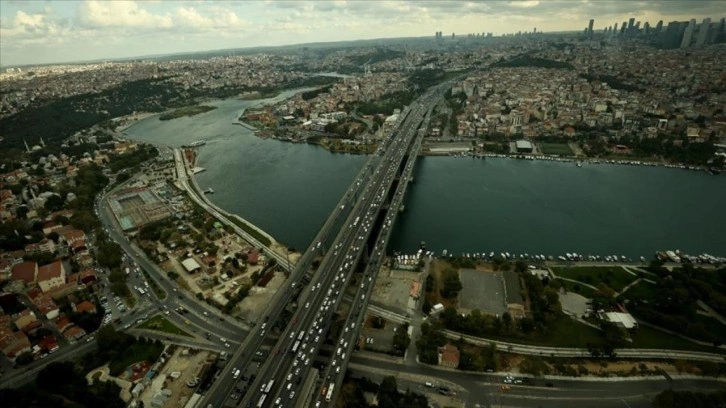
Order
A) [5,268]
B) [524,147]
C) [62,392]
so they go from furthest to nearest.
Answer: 1. [524,147]
2. [5,268]
3. [62,392]

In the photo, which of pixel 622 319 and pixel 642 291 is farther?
pixel 642 291

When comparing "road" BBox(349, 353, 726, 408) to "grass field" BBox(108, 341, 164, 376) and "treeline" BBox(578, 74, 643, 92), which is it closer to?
"grass field" BBox(108, 341, 164, 376)

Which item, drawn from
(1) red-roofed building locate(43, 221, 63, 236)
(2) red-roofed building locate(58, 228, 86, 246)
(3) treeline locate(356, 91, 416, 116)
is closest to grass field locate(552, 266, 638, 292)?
(2) red-roofed building locate(58, 228, 86, 246)

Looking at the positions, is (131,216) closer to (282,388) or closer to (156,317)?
(156,317)

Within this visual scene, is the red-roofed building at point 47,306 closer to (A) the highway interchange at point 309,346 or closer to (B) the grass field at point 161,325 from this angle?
(A) the highway interchange at point 309,346

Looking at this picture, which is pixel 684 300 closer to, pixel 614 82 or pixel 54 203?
pixel 54 203

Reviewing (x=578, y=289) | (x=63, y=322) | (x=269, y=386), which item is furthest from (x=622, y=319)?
(x=63, y=322)
